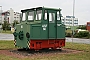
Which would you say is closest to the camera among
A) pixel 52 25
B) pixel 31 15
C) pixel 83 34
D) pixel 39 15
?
pixel 39 15

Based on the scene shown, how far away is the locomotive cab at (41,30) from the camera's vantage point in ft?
42.7

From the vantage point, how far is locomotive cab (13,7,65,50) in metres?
13.0

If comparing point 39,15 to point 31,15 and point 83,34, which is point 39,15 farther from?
point 83,34

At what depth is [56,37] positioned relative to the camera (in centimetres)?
1393

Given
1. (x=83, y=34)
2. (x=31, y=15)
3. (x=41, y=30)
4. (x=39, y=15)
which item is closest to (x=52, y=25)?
(x=41, y=30)

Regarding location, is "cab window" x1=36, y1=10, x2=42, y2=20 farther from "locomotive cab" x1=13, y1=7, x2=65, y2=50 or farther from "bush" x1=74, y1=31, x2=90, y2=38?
"bush" x1=74, y1=31, x2=90, y2=38

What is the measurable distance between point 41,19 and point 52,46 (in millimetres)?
1918

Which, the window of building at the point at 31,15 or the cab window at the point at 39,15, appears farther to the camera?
the window of building at the point at 31,15

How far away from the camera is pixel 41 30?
43.3 feet

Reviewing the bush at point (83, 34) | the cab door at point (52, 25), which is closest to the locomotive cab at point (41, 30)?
the cab door at point (52, 25)

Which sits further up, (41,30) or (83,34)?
(41,30)

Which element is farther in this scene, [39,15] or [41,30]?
[39,15]

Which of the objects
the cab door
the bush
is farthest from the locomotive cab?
the bush

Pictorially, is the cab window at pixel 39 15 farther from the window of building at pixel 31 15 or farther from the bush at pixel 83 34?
the bush at pixel 83 34
